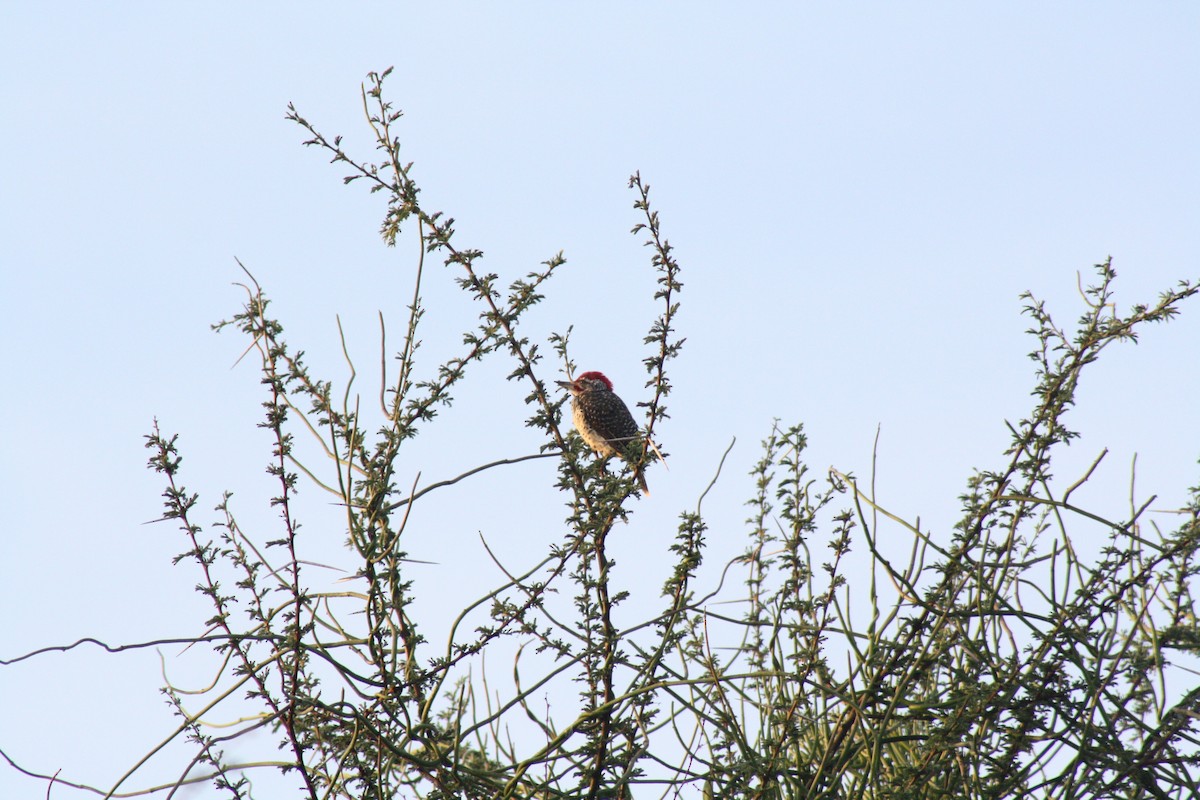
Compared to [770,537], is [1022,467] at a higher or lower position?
lower

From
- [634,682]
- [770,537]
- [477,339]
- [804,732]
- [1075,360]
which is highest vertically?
[477,339]

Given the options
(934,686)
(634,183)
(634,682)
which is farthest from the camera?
(634,183)

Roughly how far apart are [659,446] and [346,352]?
3.69 ft

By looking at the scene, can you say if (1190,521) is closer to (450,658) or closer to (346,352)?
(450,658)

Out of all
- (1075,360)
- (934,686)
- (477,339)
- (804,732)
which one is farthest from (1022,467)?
(477,339)

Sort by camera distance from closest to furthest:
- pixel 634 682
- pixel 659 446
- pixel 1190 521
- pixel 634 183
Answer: pixel 1190 521 → pixel 634 682 → pixel 634 183 → pixel 659 446

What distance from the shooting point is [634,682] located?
3316 millimetres

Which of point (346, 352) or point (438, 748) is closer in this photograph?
point (438, 748)

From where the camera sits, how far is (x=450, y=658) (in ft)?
11.2

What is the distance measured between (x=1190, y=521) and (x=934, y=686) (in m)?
0.85

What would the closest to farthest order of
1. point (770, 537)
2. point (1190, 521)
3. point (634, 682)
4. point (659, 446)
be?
point (1190, 521), point (634, 682), point (659, 446), point (770, 537)

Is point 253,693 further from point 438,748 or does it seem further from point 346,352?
point 346,352

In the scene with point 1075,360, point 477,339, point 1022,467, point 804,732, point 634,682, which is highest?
point 477,339

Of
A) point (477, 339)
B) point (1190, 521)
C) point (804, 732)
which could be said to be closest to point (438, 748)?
point (804, 732)
